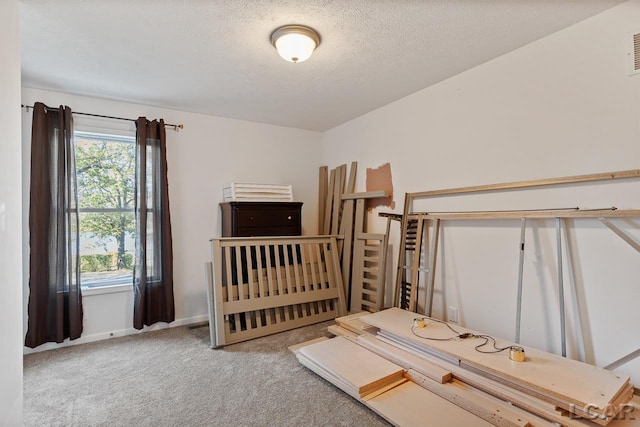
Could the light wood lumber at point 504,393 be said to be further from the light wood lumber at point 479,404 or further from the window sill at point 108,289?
the window sill at point 108,289

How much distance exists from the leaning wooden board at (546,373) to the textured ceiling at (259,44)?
2045 mm

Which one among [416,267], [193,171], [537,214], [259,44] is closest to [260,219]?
[193,171]

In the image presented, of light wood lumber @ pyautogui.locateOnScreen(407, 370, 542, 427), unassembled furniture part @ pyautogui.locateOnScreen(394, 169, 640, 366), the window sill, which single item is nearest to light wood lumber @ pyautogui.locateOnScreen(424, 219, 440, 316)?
unassembled furniture part @ pyautogui.locateOnScreen(394, 169, 640, 366)

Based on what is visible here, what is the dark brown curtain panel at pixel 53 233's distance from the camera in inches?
106

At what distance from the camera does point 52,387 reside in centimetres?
219

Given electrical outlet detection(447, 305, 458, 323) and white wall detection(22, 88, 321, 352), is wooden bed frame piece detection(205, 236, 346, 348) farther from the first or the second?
electrical outlet detection(447, 305, 458, 323)

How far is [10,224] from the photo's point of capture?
1526 millimetres

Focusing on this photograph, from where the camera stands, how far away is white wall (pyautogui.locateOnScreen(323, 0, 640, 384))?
1.87 meters

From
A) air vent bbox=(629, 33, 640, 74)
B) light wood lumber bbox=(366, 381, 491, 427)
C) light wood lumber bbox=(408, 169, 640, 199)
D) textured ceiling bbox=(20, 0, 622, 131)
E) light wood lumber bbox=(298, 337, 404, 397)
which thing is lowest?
light wood lumber bbox=(366, 381, 491, 427)

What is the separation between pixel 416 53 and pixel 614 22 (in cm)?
113

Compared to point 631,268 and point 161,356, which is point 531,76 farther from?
point 161,356

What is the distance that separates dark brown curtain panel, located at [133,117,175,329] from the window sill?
0.13m

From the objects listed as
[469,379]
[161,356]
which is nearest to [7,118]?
[161,356]

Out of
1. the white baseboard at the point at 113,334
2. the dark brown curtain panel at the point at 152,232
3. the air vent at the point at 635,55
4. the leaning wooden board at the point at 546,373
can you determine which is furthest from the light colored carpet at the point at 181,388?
the air vent at the point at 635,55
